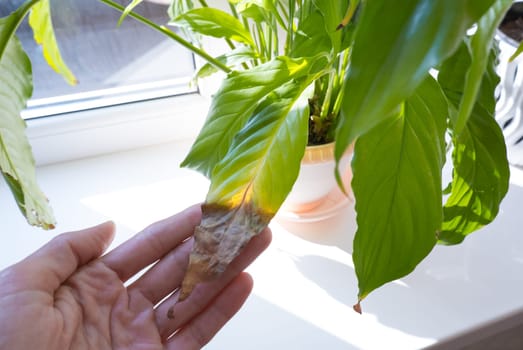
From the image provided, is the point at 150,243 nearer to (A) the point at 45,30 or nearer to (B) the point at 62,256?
(B) the point at 62,256

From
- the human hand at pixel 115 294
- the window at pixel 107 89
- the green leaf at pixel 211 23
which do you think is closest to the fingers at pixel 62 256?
the human hand at pixel 115 294

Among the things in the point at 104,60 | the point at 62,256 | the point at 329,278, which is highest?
the point at 104,60

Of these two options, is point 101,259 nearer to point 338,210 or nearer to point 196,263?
point 196,263

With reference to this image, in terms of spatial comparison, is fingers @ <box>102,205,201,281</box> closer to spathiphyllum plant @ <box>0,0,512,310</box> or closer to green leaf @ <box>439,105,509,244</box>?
spathiphyllum plant @ <box>0,0,512,310</box>

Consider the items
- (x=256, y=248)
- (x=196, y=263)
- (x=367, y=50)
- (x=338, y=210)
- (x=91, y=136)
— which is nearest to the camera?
(x=367, y=50)

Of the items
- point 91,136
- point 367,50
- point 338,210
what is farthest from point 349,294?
point 91,136

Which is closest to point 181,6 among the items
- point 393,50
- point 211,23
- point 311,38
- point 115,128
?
point 211,23

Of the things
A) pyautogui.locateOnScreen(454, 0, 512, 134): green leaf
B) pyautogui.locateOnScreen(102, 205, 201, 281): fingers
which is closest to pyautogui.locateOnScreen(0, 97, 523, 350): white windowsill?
pyautogui.locateOnScreen(102, 205, 201, 281): fingers

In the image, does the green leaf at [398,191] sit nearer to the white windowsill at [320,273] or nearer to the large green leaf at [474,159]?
the large green leaf at [474,159]
